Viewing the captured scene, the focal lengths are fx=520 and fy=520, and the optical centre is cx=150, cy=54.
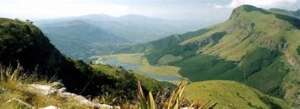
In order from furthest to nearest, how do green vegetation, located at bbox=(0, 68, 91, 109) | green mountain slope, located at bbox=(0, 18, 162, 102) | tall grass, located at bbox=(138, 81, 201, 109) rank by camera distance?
green mountain slope, located at bbox=(0, 18, 162, 102) < green vegetation, located at bbox=(0, 68, 91, 109) < tall grass, located at bbox=(138, 81, 201, 109)

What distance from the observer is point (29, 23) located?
171m

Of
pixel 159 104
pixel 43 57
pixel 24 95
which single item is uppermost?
pixel 159 104

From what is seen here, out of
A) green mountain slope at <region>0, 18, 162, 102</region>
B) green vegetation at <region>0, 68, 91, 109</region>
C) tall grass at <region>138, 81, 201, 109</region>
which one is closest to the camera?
tall grass at <region>138, 81, 201, 109</region>

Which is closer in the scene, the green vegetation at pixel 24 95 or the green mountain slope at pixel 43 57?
the green vegetation at pixel 24 95

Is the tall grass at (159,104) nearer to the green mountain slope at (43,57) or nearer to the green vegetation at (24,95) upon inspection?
the green vegetation at (24,95)

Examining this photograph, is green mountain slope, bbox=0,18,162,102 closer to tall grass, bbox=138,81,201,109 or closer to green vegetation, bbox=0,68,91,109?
green vegetation, bbox=0,68,91,109

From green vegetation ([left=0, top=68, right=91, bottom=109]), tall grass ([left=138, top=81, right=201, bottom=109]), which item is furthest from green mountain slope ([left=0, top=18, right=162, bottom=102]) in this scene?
tall grass ([left=138, top=81, right=201, bottom=109])

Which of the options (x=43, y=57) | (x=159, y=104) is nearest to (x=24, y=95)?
(x=159, y=104)

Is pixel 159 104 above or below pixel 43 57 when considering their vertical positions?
above

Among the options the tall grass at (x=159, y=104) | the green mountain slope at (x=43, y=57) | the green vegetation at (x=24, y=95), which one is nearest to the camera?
the tall grass at (x=159, y=104)

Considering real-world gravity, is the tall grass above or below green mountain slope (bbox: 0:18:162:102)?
above

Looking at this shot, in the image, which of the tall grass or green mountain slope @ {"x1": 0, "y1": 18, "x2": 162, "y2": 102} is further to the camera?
green mountain slope @ {"x1": 0, "y1": 18, "x2": 162, "y2": 102}

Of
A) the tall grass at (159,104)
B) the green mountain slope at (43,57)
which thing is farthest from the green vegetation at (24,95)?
the green mountain slope at (43,57)

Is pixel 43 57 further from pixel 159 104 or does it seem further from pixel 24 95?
pixel 159 104
